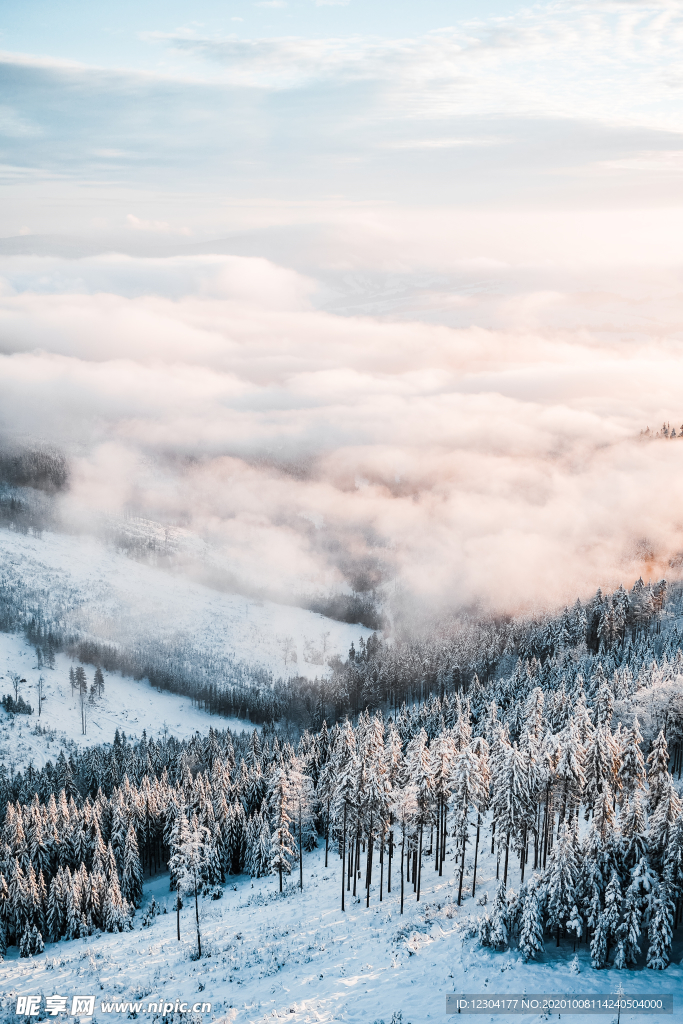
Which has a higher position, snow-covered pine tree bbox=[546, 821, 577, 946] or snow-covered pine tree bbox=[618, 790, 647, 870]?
snow-covered pine tree bbox=[618, 790, 647, 870]

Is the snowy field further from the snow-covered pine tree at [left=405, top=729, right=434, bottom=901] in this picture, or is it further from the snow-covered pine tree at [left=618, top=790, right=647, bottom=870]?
the snow-covered pine tree at [left=405, top=729, right=434, bottom=901]

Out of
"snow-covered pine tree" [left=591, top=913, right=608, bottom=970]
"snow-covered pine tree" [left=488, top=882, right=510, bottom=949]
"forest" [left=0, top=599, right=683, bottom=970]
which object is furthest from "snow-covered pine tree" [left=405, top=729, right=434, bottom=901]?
"snow-covered pine tree" [left=591, top=913, right=608, bottom=970]

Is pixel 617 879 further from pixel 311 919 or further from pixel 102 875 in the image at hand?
pixel 102 875

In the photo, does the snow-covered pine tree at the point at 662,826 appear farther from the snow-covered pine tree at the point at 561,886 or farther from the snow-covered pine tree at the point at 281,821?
the snow-covered pine tree at the point at 281,821

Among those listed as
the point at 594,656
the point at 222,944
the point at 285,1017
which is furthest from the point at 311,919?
the point at 594,656

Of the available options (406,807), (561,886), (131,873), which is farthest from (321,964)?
(131,873)

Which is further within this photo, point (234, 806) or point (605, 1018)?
point (234, 806)

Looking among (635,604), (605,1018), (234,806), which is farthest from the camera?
(635,604)

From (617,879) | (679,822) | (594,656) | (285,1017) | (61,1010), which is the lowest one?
(594,656)

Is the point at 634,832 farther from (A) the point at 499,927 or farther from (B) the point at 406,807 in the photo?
(B) the point at 406,807
